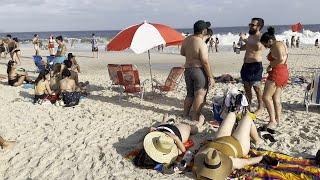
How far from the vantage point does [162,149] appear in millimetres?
4719

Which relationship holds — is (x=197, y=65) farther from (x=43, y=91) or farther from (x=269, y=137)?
(x=43, y=91)

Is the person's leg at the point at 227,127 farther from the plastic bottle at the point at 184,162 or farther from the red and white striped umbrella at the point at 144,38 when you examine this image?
the red and white striped umbrella at the point at 144,38

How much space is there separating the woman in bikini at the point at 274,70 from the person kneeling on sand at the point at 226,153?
3.23 feet

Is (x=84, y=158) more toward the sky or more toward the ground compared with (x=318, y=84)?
more toward the ground

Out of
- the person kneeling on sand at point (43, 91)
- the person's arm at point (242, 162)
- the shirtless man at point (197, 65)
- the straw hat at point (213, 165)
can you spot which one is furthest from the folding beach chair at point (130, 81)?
the straw hat at point (213, 165)

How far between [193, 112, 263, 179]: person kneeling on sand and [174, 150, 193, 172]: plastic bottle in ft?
0.73

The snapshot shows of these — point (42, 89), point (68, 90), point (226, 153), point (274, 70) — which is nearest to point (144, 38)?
point (68, 90)

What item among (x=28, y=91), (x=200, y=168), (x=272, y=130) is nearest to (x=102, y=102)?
(x=28, y=91)

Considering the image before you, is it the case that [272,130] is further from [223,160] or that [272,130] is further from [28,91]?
[28,91]

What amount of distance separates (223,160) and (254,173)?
1.42 feet

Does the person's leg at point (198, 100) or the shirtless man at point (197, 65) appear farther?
the person's leg at point (198, 100)

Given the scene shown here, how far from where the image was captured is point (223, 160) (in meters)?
4.20

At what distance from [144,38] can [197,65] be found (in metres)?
1.46

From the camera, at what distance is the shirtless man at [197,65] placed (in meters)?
6.15
